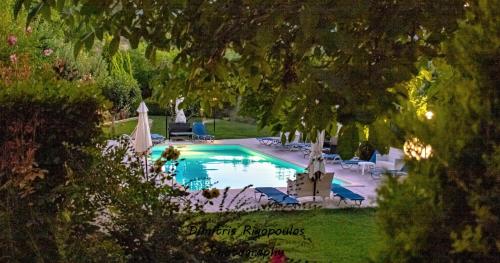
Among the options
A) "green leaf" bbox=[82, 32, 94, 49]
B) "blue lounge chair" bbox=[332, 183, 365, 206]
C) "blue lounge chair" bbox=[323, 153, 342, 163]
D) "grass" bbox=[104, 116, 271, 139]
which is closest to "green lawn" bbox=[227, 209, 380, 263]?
"blue lounge chair" bbox=[332, 183, 365, 206]

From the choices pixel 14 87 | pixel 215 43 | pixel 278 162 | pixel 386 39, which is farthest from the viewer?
pixel 278 162

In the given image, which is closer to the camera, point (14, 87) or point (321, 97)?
point (321, 97)

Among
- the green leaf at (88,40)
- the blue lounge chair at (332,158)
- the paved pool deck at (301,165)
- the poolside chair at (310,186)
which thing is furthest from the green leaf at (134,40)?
the blue lounge chair at (332,158)

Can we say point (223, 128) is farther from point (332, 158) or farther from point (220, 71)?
point (220, 71)

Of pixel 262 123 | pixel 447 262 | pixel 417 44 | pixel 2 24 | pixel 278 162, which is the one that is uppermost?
pixel 2 24

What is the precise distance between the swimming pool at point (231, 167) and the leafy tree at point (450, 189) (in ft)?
54.7

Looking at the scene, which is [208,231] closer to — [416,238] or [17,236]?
[17,236]

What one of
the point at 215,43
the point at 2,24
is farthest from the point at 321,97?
the point at 2,24

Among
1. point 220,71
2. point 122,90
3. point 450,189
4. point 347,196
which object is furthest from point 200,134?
point 450,189

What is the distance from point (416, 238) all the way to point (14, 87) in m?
6.56

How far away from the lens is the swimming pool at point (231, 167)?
19.9 m

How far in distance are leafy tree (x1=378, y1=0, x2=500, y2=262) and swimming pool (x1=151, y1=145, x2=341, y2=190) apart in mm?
16664

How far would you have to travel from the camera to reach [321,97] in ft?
9.18

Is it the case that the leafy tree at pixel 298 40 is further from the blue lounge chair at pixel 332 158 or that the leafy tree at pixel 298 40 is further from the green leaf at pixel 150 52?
the blue lounge chair at pixel 332 158
